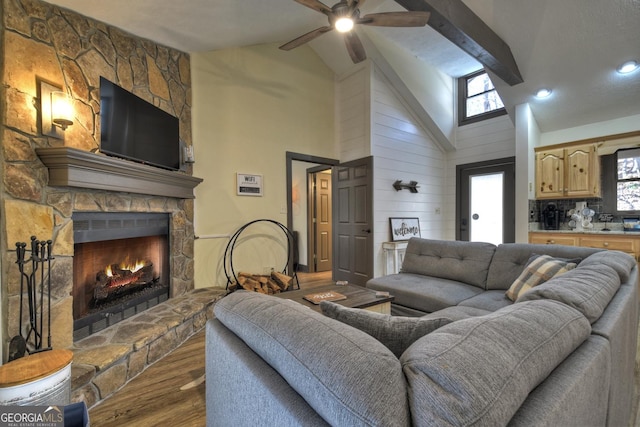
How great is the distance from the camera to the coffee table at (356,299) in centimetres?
218

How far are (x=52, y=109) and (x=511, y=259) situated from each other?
3.75 metres

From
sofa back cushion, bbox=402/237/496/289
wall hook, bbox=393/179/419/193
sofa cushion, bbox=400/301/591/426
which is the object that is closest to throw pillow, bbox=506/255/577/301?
sofa back cushion, bbox=402/237/496/289

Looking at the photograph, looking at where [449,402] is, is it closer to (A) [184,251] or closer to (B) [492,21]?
(A) [184,251]

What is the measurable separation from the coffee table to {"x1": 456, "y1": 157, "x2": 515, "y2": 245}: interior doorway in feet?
11.5

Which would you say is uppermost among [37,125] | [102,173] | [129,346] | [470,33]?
[470,33]

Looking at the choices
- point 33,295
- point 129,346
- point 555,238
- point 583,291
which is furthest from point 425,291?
point 33,295

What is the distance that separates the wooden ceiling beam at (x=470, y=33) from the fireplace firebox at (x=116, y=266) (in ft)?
10.1

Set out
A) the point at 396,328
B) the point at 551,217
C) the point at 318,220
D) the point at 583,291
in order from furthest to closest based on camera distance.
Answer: the point at 318,220
the point at 551,217
the point at 583,291
the point at 396,328

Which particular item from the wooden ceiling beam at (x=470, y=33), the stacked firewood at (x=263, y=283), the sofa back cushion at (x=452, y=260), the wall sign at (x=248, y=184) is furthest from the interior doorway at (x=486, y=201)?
the wall sign at (x=248, y=184)

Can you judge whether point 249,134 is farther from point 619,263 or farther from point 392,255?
point 619,263

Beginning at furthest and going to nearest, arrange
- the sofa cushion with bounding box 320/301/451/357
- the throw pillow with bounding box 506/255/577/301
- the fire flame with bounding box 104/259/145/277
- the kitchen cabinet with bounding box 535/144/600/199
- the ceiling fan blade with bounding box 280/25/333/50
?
the kitchen cabinet with bounding box 535/144/600/199 → the ceiling fan blade with bounding box 280/25/333/50 → the fire flame with bounding box 104/259/145/277 → the throw pillow with bounding box 506/255/577/301 → the sofa cushion with bounding box 320/301/451/357

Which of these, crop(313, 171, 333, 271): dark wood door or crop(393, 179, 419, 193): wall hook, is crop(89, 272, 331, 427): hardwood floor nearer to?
crop(393, 179, 419, 193): wall hook

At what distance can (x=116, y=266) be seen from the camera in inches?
102

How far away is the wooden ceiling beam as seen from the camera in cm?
267
